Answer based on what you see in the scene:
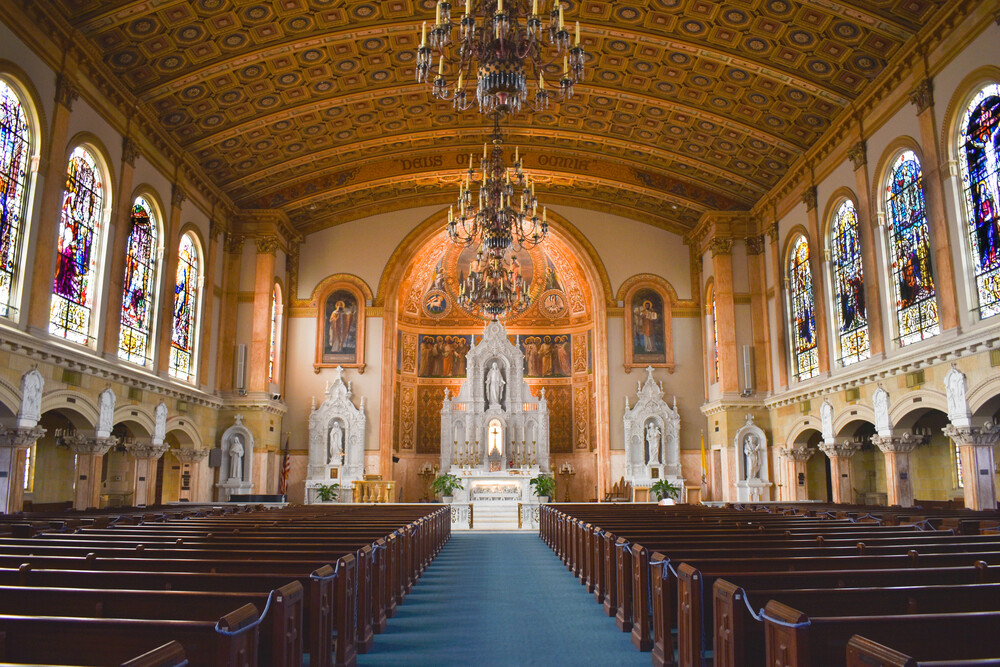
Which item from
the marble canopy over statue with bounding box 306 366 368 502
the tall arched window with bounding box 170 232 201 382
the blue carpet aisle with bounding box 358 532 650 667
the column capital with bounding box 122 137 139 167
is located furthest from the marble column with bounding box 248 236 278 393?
the blue carpet aisle with bounding box 358 532 650 667

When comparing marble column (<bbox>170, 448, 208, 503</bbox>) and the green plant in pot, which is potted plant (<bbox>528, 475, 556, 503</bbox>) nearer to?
the green plant in pot

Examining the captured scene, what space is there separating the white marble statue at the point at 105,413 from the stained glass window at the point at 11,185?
11.9 ft

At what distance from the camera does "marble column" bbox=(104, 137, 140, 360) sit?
1917cm

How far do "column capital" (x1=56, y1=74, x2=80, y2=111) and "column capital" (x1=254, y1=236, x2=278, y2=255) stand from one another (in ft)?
35.3

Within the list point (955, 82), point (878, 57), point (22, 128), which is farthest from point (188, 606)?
point (878, 57)

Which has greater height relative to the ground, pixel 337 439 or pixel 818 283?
pixel 818 283

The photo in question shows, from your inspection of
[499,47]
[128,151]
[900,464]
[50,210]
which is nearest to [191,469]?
[128,151]

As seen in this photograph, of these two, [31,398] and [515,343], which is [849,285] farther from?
[31,398]

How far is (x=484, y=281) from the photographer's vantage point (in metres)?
22.3

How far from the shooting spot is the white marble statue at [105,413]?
18.1 meters

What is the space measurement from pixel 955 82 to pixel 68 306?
67.7ft

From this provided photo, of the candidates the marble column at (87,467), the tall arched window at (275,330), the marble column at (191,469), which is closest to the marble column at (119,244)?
the marble column at (87,467)

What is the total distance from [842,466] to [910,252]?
6881 mm

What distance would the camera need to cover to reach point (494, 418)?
3066 centimetres
